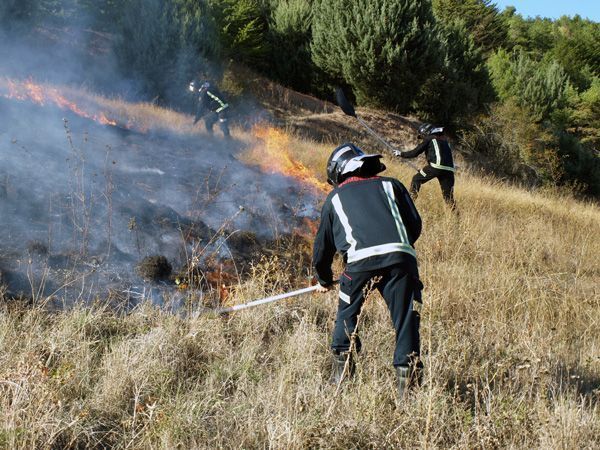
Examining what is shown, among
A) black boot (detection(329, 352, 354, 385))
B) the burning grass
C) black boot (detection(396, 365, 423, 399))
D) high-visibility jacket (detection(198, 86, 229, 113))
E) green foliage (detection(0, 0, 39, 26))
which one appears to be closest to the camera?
the burning grass

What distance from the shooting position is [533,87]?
24938 millimetres

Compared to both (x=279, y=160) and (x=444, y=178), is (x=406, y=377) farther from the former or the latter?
(x=279, y=160)

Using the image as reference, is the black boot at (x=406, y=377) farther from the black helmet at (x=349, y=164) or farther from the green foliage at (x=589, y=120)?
the green foliage at (x=589, y=120)

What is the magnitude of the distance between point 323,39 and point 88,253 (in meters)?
16.0

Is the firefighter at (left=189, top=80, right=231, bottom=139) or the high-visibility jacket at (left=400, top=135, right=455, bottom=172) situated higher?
the high-visibility jacket at (left=400, top=135, right=455, bottom=172)

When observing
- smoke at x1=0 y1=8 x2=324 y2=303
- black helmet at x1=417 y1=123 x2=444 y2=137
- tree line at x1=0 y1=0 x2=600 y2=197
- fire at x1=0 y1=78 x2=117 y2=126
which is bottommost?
smoke at x1=0 y1=8 x2=324 y2=303

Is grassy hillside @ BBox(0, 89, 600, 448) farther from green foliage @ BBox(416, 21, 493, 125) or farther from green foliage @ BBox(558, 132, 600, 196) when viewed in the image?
green foliage @ BBox(558, 132, 600, 196)

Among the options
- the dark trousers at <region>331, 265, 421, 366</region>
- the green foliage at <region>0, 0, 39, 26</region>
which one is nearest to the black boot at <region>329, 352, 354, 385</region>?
the dark trousers at <region>331, 265, 421, 366</region>

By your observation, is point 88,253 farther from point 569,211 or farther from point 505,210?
point 569,211

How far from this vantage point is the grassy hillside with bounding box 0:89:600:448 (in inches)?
120

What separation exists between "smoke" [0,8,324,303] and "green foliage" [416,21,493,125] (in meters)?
11.1

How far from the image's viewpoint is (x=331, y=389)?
3.63 m

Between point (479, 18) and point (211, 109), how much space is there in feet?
84.2

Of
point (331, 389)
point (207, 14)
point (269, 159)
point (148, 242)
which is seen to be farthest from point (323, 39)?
point (331, 389)
